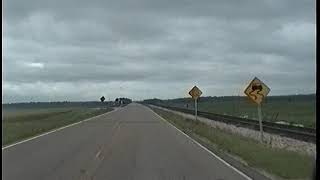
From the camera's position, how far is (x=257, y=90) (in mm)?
29125

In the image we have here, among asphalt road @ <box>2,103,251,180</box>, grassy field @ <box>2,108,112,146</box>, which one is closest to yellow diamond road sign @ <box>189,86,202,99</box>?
grassy field @ <box>2,108,112,146</box>

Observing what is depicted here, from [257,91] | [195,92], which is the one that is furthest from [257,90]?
[195,92]

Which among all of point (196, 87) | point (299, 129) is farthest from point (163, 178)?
point (196, 87)

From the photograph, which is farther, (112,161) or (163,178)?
(112,161)

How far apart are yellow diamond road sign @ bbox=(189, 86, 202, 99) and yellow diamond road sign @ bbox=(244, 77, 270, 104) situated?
2702 cm

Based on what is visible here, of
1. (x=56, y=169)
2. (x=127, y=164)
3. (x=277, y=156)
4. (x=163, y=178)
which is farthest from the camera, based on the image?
(x=277, y=156)

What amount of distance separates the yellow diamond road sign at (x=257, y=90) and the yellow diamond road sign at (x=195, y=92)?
1064 inches

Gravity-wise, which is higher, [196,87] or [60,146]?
[196,87]

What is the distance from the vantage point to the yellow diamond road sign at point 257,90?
2895 cm

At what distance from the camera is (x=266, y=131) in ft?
126

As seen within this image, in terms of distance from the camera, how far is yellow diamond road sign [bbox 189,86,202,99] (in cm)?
5634

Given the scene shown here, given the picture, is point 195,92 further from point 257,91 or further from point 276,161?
point 276,161

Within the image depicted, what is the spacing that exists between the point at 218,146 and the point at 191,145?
54.1 inches

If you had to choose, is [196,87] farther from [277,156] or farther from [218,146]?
[277,156]
